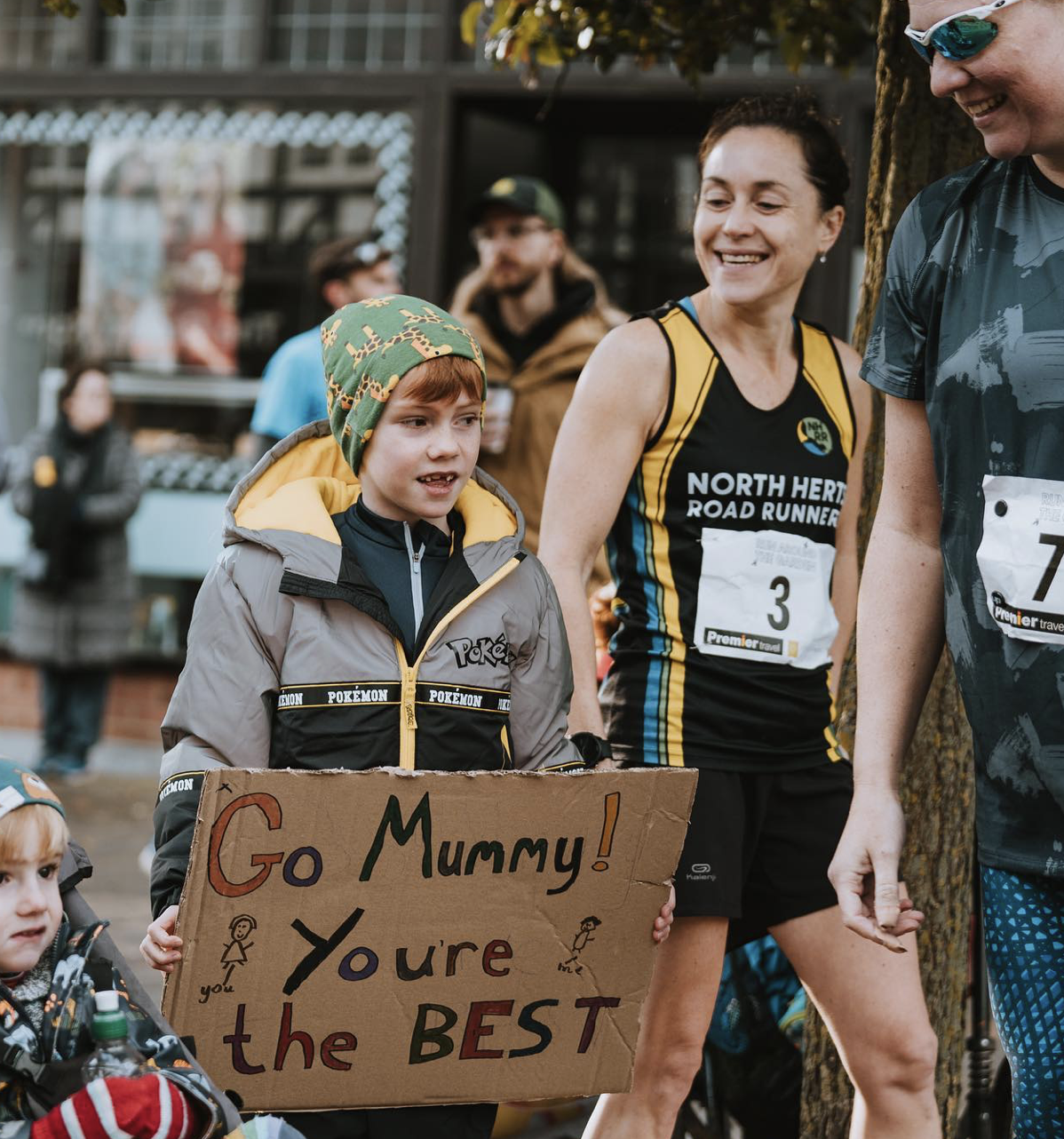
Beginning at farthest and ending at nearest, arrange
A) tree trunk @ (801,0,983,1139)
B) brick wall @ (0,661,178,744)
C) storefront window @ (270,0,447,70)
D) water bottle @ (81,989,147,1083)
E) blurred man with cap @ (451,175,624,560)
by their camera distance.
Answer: brick wall @ (0,661,178,744) → storefront window @ (270,0,447,70) → blurred man with cap @ (451,175,624,560) → tree trunk @ (801,0,983,1139) → water bottle @ (81,989,147,1083)

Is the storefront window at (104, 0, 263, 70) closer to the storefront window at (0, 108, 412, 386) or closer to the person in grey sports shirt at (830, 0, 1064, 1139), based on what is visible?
the storefront window at (0, 108, 412, 386)

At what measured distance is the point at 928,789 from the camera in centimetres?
407

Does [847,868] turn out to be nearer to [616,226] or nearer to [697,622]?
[697,622]

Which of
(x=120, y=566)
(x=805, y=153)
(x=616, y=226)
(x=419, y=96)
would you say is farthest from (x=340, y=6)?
(x=805, y=153)

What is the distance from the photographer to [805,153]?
373 cm

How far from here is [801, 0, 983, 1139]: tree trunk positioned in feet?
13.3

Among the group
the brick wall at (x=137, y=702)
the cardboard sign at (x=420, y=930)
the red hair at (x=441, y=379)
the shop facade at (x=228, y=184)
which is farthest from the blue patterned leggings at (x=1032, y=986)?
the brick wall at (x=137, y=702)

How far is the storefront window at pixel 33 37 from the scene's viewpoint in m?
10.3

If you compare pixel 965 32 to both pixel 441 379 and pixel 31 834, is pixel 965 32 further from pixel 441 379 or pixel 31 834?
pixel 31 834

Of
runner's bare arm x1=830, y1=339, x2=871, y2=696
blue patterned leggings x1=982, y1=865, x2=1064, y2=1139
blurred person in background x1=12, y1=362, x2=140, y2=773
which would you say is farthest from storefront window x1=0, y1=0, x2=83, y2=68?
blue patterned leggings x1=982, y1=865, x2=1064, y2=1139

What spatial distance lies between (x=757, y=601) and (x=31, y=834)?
145 cm

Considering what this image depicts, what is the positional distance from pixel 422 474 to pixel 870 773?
0.88 metres

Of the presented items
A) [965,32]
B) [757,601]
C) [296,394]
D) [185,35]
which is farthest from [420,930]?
[185,35]

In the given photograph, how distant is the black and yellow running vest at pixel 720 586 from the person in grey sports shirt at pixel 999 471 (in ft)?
2.30
